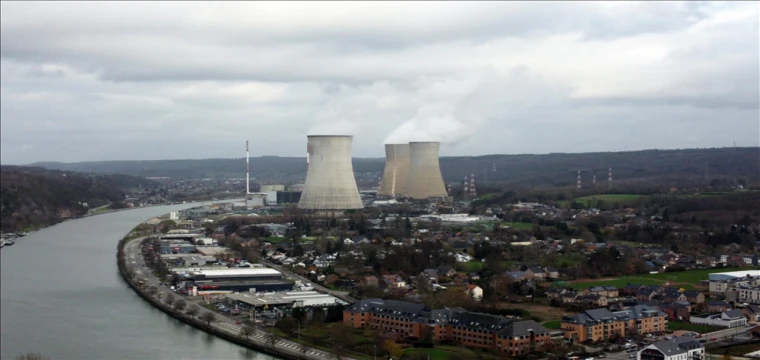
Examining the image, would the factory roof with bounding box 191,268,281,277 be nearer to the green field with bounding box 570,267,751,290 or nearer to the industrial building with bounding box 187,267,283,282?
the industrial building with bounding box 187,267,283,282

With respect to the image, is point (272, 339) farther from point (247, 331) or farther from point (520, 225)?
point (520, 225)

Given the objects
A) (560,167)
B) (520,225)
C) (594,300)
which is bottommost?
(594,300)

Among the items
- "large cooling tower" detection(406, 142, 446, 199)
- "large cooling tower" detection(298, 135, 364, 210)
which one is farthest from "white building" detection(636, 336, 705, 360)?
"large cooling tower" detection(406, 142, 446, 199)

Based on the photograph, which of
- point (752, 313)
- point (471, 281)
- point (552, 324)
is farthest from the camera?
point (471, 281)

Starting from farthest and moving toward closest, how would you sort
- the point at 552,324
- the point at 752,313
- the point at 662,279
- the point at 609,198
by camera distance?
the point at 609,198, the point at 662,279, the point at 752,313, the point at 552,324

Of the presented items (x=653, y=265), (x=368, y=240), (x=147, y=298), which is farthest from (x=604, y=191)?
(x=147, y=298)

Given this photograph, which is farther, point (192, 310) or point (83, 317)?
point (192, 310)

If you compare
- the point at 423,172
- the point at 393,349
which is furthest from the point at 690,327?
the point at 423,172
